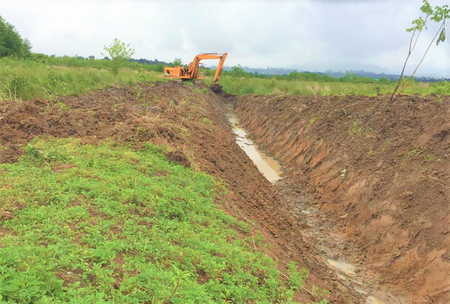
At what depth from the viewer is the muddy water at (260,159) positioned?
1243 centimetres

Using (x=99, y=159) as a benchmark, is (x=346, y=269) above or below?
below

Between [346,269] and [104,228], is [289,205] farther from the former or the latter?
[104,228]

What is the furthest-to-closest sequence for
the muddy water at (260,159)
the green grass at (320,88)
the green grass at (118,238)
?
the green grass at (320,88) < the muddy water at (260,159) < the green grass at (118,238)

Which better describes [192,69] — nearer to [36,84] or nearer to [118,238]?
[36,84]

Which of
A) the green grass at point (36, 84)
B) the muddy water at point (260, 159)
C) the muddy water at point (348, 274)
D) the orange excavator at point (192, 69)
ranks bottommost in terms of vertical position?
the muddy water at point (348, 274)

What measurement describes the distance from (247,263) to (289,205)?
5416mm

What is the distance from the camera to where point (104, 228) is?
13.0ft

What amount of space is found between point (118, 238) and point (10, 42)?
33.5 m

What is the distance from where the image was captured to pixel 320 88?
21.2m

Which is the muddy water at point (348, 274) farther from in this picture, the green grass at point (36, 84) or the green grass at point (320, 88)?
the green grass at point (36, 84)

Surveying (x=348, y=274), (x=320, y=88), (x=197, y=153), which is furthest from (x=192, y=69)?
(x=348, y=274)

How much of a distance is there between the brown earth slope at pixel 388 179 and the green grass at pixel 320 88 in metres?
2.73

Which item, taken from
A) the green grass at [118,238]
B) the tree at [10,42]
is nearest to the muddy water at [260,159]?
the green grass at [118,238]

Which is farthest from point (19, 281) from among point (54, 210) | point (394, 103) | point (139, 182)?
point (394, 103)
